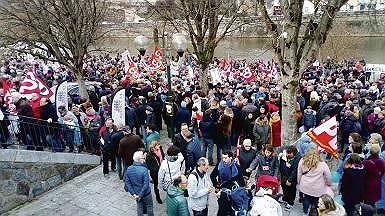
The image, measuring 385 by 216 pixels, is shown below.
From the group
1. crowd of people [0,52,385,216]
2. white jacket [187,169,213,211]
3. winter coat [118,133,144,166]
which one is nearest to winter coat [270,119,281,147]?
crowd of people [0,52,385,216]

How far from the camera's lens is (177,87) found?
15227 millimetres

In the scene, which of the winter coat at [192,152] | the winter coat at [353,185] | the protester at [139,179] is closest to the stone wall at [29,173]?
the protester at [139,179]

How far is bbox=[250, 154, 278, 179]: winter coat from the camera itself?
8141mm

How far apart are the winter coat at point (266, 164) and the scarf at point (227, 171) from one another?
2.53ft

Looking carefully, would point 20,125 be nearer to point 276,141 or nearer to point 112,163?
point 112,163

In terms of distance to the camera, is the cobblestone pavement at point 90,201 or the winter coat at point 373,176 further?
the cobblestone pavement at point 90,201

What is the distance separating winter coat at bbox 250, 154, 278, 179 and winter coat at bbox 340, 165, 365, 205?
124 cm

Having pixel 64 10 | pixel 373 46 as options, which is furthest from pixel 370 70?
pixel 373 46

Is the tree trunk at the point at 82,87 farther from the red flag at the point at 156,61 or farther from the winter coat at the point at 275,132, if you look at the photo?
the winter coat at the point at 275,132

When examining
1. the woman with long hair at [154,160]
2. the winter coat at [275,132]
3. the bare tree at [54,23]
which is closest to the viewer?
the woman with long hair at [154,160]

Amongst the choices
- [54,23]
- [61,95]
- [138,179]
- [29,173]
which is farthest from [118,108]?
[54,23]

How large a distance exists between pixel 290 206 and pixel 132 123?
5.71 m

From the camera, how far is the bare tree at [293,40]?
9578 millimetres

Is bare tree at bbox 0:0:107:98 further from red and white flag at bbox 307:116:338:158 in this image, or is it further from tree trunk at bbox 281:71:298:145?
red and white flag at bbox 307:116:338:158
